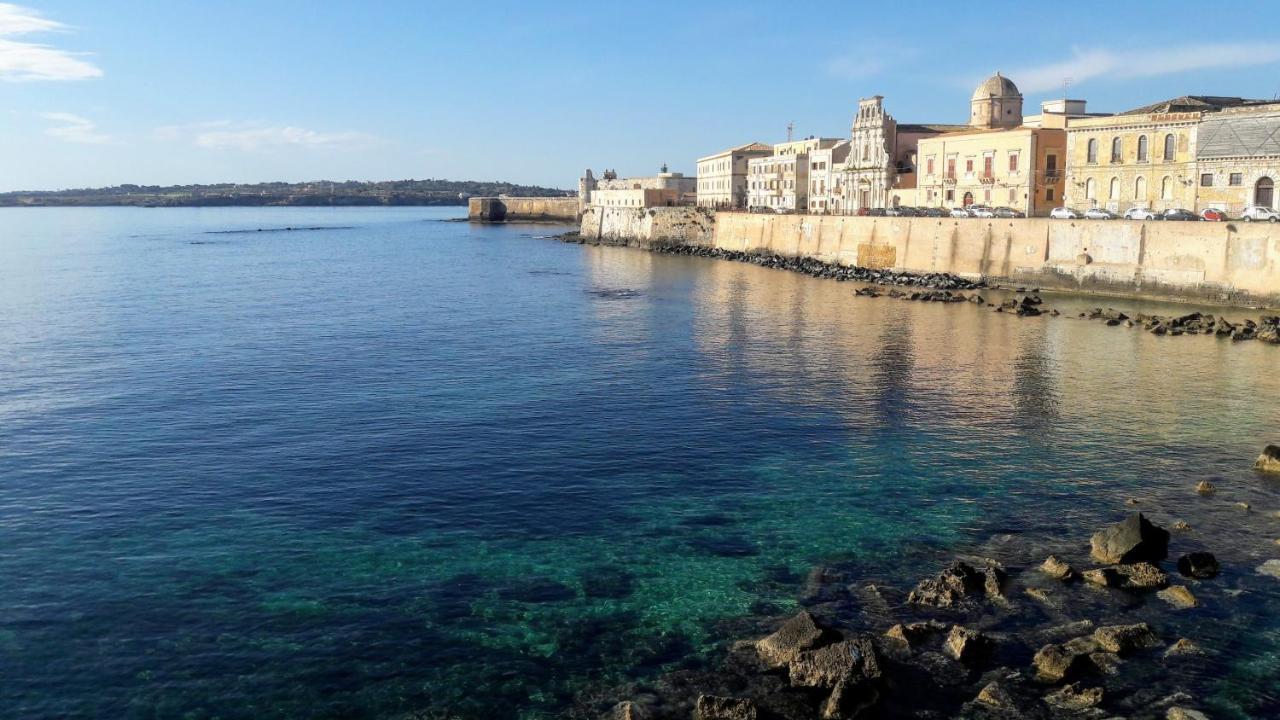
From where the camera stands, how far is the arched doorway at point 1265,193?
53750 mm

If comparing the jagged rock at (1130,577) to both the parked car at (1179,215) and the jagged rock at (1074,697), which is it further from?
the parked car at (1179,215)

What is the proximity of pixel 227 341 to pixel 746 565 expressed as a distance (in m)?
32.3

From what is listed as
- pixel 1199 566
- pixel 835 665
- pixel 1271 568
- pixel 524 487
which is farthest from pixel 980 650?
pixel 524 487

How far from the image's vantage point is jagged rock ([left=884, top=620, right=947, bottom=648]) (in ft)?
49.1

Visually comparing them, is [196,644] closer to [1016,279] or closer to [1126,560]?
[1126,560]

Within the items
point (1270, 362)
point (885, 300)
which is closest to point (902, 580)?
point (1270, 362)

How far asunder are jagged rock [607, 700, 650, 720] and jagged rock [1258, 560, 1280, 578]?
11.7 m

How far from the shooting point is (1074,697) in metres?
13.4

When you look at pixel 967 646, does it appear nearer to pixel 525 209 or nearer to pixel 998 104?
pixel 998 104

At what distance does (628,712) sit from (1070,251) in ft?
171

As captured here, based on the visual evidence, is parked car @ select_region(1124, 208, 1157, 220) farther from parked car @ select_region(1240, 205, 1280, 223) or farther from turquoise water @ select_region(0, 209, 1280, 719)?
turquoise water @ select_region(0, 209, 1280, 719)

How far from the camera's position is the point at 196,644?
15.0 meters

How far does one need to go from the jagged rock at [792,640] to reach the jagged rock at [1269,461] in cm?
1455

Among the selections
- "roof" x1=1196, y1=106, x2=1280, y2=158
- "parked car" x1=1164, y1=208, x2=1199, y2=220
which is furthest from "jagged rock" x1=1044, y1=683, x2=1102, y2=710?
"roof" x1=1196, y1=106, x2=1280, y2=158
